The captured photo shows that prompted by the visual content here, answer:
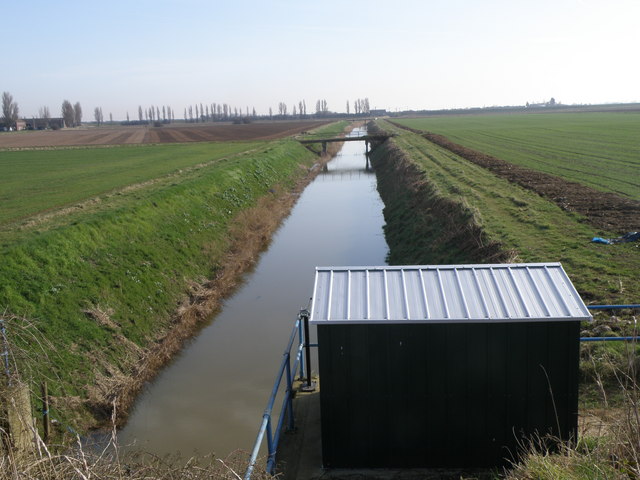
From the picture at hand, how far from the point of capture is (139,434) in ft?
40.1

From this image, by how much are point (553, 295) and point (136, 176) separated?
35623 mm

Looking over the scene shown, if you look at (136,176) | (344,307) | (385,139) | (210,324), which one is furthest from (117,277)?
(385,139)

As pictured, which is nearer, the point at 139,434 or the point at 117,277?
the point at 139,434

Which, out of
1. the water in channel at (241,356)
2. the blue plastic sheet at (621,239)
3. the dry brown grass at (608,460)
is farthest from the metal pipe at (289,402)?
the blue plastic sheet at (621,239)

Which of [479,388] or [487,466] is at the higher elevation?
[479,388]

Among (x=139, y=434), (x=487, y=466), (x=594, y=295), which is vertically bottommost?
(x=139, y=434)

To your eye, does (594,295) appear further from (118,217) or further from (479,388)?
(118,217)

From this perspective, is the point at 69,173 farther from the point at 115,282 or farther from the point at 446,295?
the point at 446,295

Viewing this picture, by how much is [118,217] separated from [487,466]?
57.8 ft

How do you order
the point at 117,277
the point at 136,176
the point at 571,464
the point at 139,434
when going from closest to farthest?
1. the point at 571,464
2. the point at 139,434
3. the point at 117,277
4. the point at 136,176

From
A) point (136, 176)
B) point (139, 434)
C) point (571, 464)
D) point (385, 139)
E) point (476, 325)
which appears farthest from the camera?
point (385, 139)

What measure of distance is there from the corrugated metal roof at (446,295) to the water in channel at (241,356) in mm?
3340

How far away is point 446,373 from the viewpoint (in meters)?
7.57

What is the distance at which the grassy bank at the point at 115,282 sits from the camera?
1263cm
